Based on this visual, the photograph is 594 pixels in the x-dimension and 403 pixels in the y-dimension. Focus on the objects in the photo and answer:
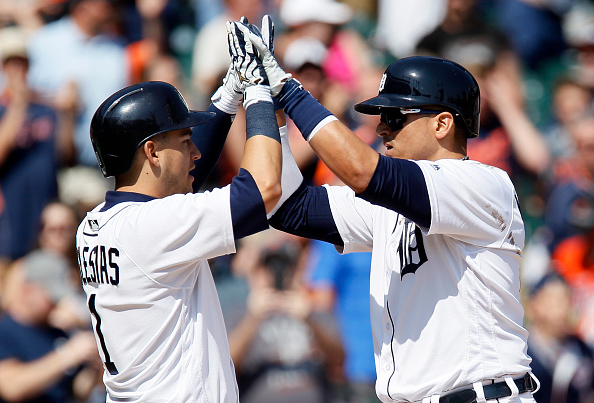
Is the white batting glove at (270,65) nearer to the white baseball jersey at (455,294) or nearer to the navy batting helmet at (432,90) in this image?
the navy batting helmet at (432,90)

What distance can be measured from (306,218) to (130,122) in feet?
2.84

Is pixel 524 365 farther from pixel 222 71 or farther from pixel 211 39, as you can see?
pixel 211 39

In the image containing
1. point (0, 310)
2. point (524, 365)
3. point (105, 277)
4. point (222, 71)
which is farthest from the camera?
point (222, 71)

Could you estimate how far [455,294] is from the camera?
2.88m

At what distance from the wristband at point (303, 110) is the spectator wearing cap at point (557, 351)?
352cm

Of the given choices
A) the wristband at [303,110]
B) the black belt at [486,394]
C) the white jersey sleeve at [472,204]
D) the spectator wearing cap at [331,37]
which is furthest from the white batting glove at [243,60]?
the spectator wearing cap at [331,37]

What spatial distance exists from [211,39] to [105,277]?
4.60 meters

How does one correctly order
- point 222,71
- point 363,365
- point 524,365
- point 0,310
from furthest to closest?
point 222,71, point 0,310, point 363,365, point 524,365

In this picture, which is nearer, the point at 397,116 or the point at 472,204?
the point at 472,204

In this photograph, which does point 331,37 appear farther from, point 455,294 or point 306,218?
point 455,294

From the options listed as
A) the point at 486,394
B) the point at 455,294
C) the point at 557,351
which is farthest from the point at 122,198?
A: the point at 557,351

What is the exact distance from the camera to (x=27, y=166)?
6766 millimetres

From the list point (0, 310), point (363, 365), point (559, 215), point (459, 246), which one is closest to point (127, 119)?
point (459, 246)

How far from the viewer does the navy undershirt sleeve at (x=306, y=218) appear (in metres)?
3.27
